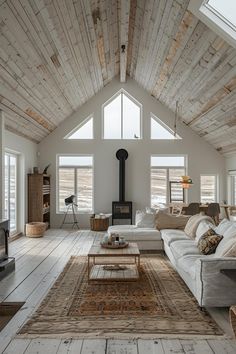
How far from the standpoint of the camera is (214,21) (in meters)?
5.04

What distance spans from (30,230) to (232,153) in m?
6.15

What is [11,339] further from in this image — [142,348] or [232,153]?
[232,153]

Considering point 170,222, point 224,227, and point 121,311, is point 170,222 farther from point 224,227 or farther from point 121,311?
point 121,311

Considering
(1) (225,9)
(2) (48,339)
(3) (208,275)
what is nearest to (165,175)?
A: (1) (225,9)

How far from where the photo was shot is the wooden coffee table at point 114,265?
4824 mm

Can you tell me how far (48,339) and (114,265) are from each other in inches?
96.5

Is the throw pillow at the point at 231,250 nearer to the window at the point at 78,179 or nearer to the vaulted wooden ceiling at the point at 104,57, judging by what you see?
the vaulted wooden ceiling at the point at 104,57

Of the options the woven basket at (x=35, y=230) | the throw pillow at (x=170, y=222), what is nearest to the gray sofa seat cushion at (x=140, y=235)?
the throw pillow at (x=170, y=222)

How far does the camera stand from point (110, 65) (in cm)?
903

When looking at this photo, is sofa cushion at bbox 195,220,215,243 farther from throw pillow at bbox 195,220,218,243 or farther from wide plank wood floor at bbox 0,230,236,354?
wide plank wood floor at bbox 0,230,236,354

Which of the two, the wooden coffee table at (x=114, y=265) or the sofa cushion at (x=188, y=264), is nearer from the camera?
the sofa cushion at (x=188, y=264)

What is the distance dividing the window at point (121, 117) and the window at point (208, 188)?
259 cm

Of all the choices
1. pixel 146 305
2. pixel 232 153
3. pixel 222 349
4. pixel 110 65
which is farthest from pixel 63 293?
pixel 232 153

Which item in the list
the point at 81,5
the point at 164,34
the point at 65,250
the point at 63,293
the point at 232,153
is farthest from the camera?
the point at 232,153
